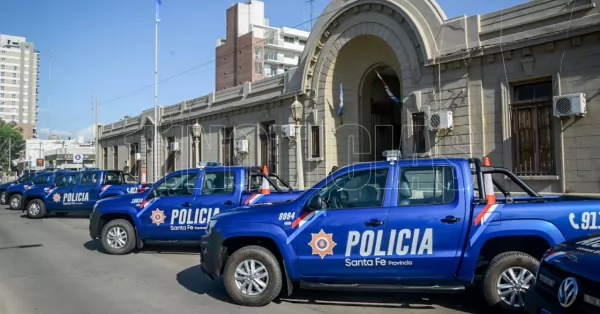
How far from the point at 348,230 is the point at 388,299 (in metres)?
1.30

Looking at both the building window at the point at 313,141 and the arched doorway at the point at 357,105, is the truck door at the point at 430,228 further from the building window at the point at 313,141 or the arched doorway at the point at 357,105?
the building window at the point at 313,141

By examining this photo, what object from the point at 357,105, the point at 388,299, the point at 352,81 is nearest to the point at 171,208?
the point at 388,299

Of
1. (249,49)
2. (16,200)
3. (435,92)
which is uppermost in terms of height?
(249,49)

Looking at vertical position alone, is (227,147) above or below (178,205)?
above

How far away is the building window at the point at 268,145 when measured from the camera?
66.9 feet

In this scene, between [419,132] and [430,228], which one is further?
[419,132]

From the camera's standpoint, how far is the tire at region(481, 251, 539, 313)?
5.17 metres

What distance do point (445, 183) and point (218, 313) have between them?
3.23 m

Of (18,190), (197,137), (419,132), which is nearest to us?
(419,132)

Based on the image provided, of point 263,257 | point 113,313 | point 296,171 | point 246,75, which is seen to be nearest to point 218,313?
point 263,257

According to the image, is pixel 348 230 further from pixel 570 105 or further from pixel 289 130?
pixel 289 130

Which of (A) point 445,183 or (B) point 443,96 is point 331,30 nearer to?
(B) point 443,96

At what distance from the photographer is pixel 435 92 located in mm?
13719

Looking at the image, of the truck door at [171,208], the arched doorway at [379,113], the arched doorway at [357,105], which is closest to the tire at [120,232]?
the truck door at [171,208]
